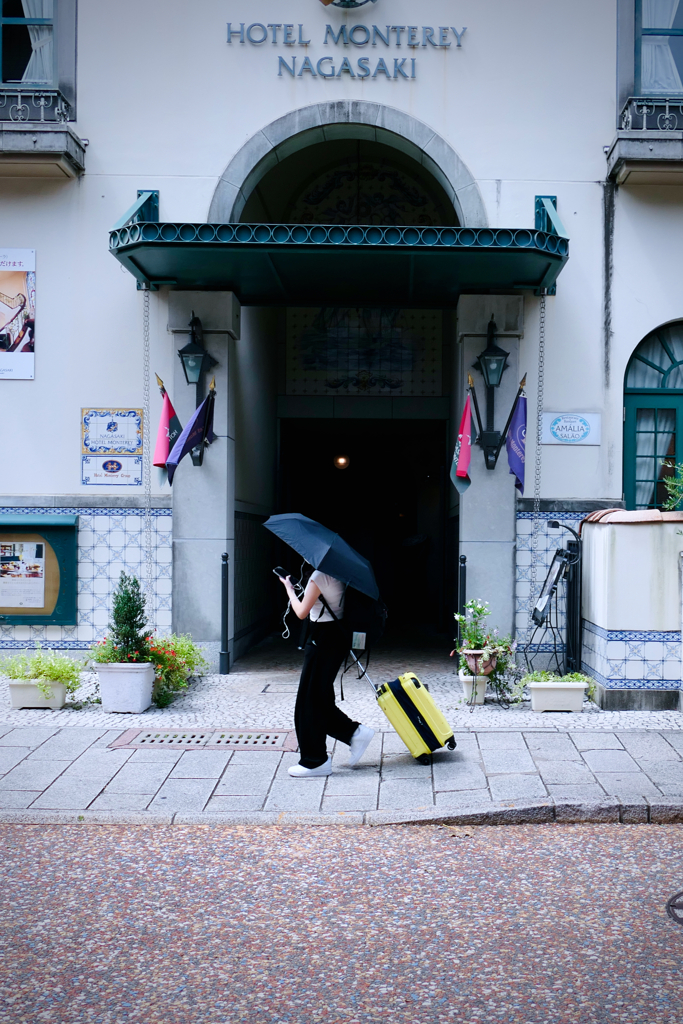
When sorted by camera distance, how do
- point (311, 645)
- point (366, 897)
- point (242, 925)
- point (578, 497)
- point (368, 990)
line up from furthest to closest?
point (578, 497)
point (311, 645)
point (366, 897)
point (242, 925)
point (368, 990)

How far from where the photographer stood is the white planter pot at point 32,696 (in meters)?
8.25

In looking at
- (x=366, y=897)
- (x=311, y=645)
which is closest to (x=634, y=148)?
(x=311, y=645)

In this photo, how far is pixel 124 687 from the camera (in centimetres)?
816

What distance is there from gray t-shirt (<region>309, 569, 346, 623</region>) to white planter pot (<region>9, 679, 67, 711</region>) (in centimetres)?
338

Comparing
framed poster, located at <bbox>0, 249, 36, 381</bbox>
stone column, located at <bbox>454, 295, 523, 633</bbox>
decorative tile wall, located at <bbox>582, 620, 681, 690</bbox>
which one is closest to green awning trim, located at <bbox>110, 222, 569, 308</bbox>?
stone column, located at <bbox>454, 295, 523, 633</bbox>

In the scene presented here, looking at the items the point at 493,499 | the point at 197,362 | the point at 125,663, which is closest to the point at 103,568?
the point at 125,663

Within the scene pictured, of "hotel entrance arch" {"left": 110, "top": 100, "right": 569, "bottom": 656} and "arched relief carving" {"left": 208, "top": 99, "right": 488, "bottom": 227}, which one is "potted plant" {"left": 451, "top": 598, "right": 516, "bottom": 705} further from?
"arched relief carving" {"left": 208, "top": 99, "right": 488, "bottom": 227}

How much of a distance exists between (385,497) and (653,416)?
1019cm

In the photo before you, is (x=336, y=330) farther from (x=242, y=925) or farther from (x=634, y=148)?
(x=242, y=925)

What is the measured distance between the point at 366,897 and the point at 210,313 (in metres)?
7.01

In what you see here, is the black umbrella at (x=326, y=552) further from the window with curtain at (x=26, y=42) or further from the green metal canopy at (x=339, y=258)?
the window with curtain at (x=26, y=42)

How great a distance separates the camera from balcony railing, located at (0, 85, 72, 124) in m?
9.66

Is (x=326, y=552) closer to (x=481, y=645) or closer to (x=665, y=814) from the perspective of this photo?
(x=665, y=814)

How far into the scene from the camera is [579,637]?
30.3 feet
